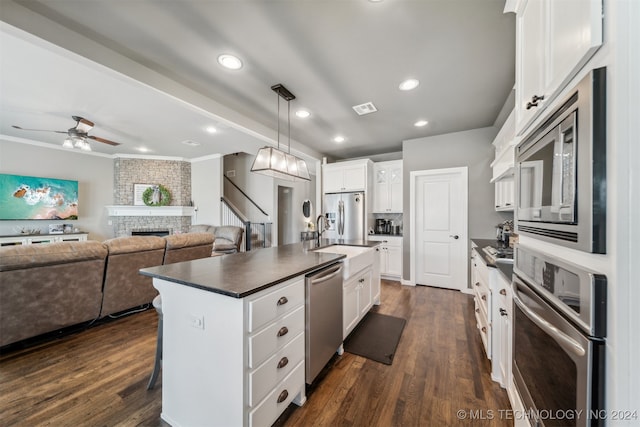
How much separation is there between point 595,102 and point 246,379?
Answer: 1.66 m

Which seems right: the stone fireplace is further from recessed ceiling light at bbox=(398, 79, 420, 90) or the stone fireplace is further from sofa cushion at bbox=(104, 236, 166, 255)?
recessed ceiling light at bbox=(398, 79, 420, 90)

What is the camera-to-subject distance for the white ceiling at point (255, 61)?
5.51ft

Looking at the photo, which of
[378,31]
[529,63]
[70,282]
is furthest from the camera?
[70,282]

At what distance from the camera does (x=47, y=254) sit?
2.14 meters

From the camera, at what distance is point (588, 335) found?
2.00 feet

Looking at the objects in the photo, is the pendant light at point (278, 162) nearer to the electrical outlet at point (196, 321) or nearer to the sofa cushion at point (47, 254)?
the electrical outlet at point (196, 321)

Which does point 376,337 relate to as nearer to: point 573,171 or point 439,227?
point 573,171

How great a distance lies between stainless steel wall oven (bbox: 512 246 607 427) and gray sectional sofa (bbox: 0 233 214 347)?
11.4 ft

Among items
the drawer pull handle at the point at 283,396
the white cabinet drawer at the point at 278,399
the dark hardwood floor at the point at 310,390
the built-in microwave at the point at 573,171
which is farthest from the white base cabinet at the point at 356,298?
the built-in microwave at the point at 573,171

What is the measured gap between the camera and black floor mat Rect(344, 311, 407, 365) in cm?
218

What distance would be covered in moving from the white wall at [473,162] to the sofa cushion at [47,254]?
15.0ft

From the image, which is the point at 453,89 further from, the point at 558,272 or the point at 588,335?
the point at 588,335

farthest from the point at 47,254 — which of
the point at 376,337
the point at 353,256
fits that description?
the point at 376,337

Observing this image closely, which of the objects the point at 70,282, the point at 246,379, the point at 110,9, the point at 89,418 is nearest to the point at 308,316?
the point at 246,379
